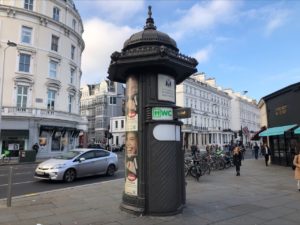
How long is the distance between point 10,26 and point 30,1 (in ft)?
14.6

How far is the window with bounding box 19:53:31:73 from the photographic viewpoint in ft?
112

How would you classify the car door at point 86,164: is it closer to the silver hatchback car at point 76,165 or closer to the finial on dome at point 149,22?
the silver hatchback car at point 76,165

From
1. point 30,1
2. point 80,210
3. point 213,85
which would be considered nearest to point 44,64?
point 30,1

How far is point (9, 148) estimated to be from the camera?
32.0 m

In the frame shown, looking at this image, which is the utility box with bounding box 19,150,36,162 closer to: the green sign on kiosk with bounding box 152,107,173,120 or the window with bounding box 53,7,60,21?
the window with bounding box 53,7,60,21

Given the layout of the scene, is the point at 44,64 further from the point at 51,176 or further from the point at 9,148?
the point at 51,176

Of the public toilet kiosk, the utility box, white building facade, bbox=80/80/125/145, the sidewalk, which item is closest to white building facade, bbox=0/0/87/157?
the utility box

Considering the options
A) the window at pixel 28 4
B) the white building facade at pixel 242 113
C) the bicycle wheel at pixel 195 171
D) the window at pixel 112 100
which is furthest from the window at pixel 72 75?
the white building facade at pixel 242 113

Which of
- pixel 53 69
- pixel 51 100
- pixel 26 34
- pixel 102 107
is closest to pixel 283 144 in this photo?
pixel 51 100

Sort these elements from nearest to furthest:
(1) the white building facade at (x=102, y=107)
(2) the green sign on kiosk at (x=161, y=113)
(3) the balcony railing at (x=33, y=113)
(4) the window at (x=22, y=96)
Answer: (2) the green sign on kiosk at (x=161, y=113), (3) the balcony railing at (x=33, y=113), (4) the window at (x=22, y=96), (1) the white building facade at (x=102, y=107)

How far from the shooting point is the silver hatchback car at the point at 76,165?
1316cm

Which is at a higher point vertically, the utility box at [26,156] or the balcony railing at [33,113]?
the balcony railing at [33,113]

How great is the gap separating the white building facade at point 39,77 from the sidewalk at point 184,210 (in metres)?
24.5

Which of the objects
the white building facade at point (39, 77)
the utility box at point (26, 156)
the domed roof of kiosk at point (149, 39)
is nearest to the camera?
the domed roof of kiosk at point (149, 39)
